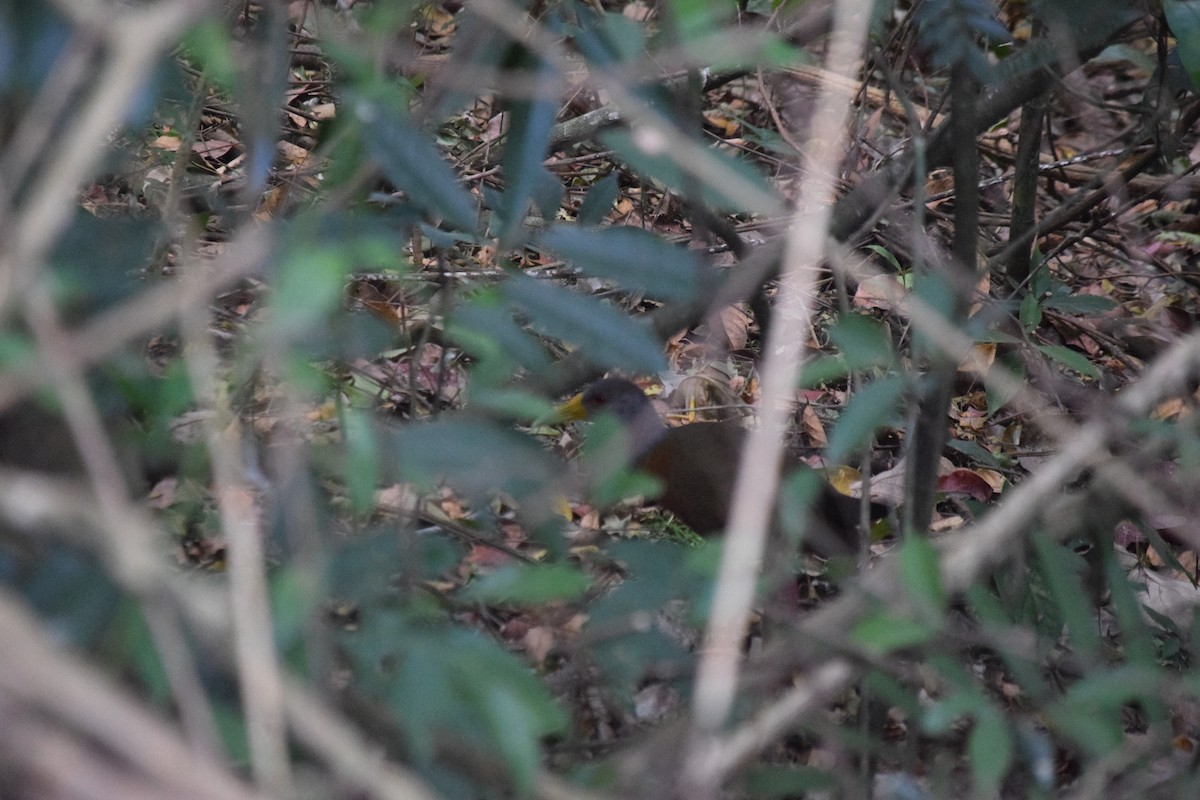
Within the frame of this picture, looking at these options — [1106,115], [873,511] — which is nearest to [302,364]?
[873,511]

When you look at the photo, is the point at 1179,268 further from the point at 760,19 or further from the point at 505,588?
the point at 505,588

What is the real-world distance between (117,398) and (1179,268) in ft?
14.1

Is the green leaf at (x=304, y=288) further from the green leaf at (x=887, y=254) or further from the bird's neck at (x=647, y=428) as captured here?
the green leaf at (x=887, y=254)

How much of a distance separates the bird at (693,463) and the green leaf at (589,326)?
1.40 m

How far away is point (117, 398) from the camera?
1.29m

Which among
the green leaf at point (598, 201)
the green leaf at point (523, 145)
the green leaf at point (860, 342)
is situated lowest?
the green leaf at point (860, 342)

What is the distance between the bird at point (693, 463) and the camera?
291cm

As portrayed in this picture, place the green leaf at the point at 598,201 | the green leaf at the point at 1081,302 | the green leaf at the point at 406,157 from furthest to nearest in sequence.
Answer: the green leaf at the point at 1081,302
the green leaf at the point at 598,201
the green leaf at the point at 406,157

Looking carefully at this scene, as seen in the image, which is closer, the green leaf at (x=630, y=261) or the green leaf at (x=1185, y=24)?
the green leaf at (x=630, y=261)

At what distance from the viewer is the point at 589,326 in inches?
52.7

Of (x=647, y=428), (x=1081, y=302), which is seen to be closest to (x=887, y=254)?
(x=1081, y=302)

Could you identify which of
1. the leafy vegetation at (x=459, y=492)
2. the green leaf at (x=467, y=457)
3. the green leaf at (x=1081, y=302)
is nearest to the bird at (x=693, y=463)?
the leafy vegetation at (x=459, y=492)

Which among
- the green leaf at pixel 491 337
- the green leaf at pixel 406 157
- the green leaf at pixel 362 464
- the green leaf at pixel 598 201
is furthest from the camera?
the green leaf at pixel 598 201

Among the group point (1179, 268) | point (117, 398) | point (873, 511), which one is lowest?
point (117, 398)
